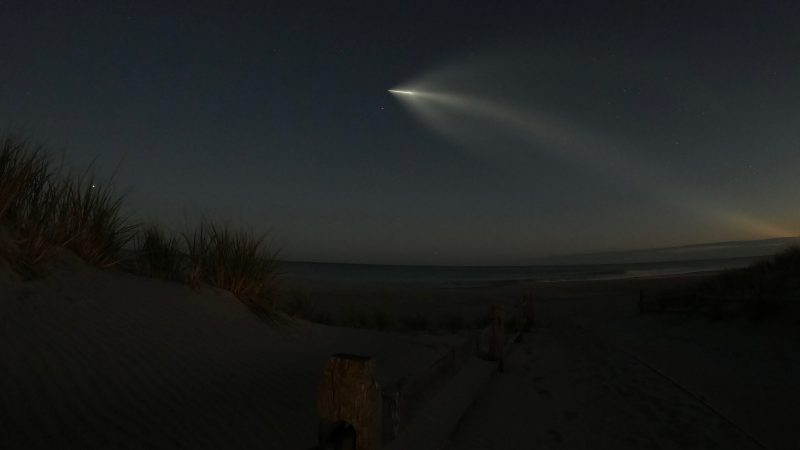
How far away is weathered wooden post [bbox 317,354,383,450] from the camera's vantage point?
1761 millimetres

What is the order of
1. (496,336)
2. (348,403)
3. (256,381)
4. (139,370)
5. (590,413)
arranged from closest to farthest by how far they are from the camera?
(348,403) < (139,370) < (256,381) < (590,413) < (496,336)

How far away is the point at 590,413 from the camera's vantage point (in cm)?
496

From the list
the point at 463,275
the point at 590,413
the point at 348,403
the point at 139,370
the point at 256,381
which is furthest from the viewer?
the point at 463,275

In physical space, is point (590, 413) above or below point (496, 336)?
below

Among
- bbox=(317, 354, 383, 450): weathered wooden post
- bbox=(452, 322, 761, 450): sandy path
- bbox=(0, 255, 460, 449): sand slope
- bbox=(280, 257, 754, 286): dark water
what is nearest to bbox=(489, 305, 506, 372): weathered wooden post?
bbox=(452, 322, 761, 450): sandy path

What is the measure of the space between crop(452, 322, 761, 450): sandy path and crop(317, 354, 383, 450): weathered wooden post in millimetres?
2684

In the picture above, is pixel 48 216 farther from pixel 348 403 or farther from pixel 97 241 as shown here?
pixel 348 403

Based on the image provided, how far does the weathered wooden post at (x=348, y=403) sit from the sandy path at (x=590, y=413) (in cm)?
268

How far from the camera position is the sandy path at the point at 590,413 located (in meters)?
4.20

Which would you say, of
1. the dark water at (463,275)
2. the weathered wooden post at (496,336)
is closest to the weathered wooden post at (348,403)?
the weathered wooden post at (496,336)

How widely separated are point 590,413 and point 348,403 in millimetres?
4452

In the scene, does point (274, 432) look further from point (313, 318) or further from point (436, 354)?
point (313, 318)

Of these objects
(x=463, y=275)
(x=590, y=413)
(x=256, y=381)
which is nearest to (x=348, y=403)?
(x=256, y=381)

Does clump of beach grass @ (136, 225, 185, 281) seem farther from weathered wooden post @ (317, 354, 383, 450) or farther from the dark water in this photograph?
the dark water
